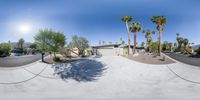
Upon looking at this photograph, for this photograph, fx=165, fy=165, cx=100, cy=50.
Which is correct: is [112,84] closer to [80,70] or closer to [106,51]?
[80,70]

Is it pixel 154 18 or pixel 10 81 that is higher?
pixel 154 18

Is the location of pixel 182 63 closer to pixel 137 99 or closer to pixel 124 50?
pixel 137 99

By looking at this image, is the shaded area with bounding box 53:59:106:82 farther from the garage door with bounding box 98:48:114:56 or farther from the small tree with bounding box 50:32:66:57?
the garage door with bounding box 98:48:114:56

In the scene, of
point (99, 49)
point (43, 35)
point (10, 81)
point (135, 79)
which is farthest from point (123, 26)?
point (10, 81)

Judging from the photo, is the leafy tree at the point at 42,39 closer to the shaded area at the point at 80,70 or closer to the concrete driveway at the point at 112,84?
the concrete driveway at the point at 112,84

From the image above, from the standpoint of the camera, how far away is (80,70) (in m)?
14.7

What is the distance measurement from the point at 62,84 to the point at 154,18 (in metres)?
9.29

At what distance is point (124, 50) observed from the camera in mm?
26297

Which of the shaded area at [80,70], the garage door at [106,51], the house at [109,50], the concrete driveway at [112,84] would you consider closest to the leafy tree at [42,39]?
Answer: the concrete driveway at [112,84]

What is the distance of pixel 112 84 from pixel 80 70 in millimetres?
3770

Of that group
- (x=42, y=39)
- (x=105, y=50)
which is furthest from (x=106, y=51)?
(x=42, y=39)

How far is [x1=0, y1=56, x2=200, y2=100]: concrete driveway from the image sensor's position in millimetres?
9986

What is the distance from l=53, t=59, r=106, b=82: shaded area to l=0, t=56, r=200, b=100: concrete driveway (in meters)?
0.52

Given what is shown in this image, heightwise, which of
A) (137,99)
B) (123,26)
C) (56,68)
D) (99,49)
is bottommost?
(137,99)
